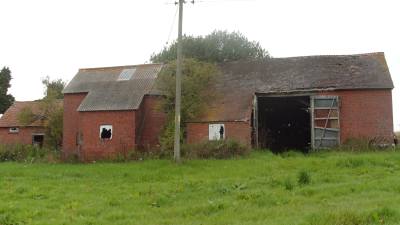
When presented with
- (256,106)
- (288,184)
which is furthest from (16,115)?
(288,184)

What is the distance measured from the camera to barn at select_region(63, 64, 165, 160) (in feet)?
104

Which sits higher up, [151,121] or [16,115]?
[16,115]

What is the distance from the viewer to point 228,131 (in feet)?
97.4

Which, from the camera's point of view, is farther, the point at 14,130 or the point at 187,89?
the point at 14,130

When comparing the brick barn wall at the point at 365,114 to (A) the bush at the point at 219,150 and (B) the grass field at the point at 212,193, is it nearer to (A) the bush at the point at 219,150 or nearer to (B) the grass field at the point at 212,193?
(B) the grass field at the point at 212,193

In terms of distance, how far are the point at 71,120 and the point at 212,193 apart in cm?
2254

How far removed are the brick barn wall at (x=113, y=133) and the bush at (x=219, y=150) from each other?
670 centimetres

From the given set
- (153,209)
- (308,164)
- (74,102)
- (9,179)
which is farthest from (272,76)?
(153,209)

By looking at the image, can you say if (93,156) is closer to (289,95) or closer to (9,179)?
(9,179)

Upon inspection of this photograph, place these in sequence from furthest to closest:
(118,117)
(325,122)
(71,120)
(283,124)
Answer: (283,124) < (71,120) < (118,117) < (325,122)

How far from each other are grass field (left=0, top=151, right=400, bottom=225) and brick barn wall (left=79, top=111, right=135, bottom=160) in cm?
758

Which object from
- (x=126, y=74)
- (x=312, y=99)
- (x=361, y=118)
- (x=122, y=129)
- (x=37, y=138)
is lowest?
(x=37, y=138)

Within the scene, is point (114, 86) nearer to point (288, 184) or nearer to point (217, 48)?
point (217, 48)

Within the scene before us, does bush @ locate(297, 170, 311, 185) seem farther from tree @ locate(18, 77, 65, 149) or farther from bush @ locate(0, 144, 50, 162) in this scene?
tree @ locate(18, 77, 65, 149)
